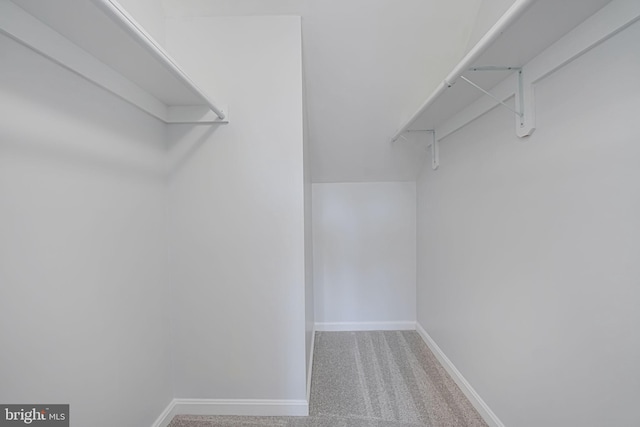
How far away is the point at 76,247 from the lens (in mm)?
1083

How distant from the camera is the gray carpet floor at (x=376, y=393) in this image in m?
1.68

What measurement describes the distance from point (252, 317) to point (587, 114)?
6.06 ft

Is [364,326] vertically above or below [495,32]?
below

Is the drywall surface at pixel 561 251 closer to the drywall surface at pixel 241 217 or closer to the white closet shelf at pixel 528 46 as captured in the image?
the white closet shelf at pixel 528 46

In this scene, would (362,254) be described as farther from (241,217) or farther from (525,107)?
(525,107)

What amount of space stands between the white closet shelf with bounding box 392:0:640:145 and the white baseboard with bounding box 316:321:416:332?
2.14m

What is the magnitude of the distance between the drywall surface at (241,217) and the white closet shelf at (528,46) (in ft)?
3.09

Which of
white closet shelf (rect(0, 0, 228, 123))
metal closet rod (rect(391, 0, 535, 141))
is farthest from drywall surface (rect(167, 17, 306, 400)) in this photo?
metal closet rod (rect(391, 0, 535, 141))

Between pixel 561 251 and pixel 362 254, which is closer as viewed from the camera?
pixel 561 251

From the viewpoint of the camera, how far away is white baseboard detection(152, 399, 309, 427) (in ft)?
5.73

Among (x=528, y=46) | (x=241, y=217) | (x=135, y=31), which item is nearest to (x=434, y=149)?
(x=528, y=46)

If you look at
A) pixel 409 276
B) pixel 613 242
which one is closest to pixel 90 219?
pixel 613 242

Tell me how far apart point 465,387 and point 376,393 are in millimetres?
583

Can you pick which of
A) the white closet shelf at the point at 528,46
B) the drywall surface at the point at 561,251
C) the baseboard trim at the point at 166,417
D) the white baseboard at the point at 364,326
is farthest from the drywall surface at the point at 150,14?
the white baseboard at the point at 364,326
